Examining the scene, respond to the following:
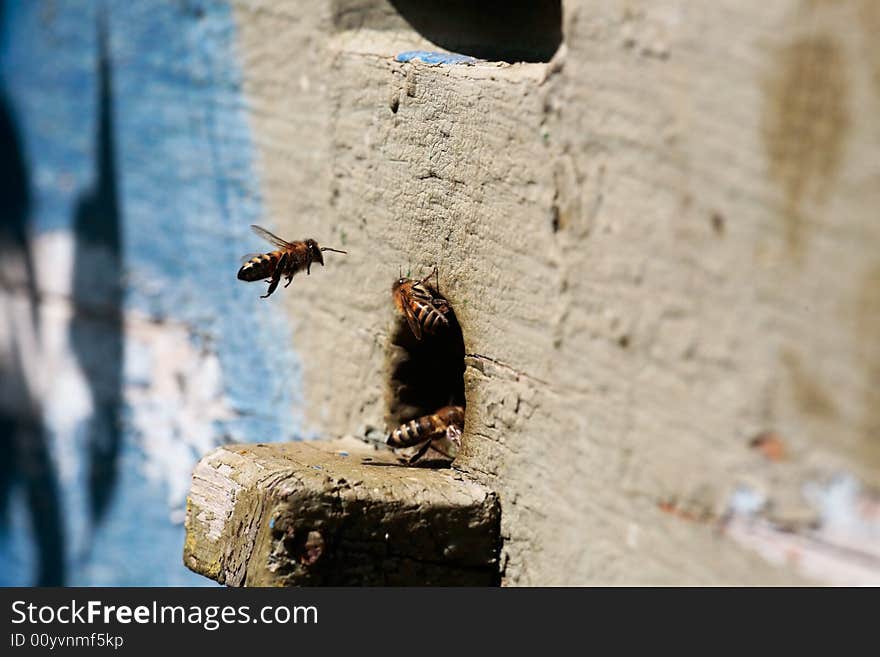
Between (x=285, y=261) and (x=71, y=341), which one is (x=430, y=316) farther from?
(x=71, y=341)

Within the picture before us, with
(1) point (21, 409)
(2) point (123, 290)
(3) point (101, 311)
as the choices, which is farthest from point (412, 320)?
(1) point (21, 409)

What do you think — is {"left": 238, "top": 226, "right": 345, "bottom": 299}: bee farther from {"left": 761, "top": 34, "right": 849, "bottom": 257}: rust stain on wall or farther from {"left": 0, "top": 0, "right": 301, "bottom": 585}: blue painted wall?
{"left": 761, "top": 34, "right": 849, "bottom": 257}: rust stain on wall

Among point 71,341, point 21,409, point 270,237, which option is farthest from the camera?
point 21,409

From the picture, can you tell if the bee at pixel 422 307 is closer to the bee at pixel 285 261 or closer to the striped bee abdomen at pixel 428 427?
the striped bee abdomen at pixel 428 427

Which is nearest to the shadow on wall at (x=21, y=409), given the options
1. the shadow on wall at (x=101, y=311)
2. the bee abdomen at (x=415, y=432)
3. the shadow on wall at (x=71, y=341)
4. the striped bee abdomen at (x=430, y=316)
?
the shadow on wall at (x=71, y=341)

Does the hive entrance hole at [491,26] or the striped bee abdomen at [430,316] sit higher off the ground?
the hive entrance hole at [491,26]

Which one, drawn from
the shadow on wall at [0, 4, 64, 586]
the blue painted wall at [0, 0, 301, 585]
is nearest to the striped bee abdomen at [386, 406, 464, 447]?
the blue painted wall at [0, 0, 301, 585]
